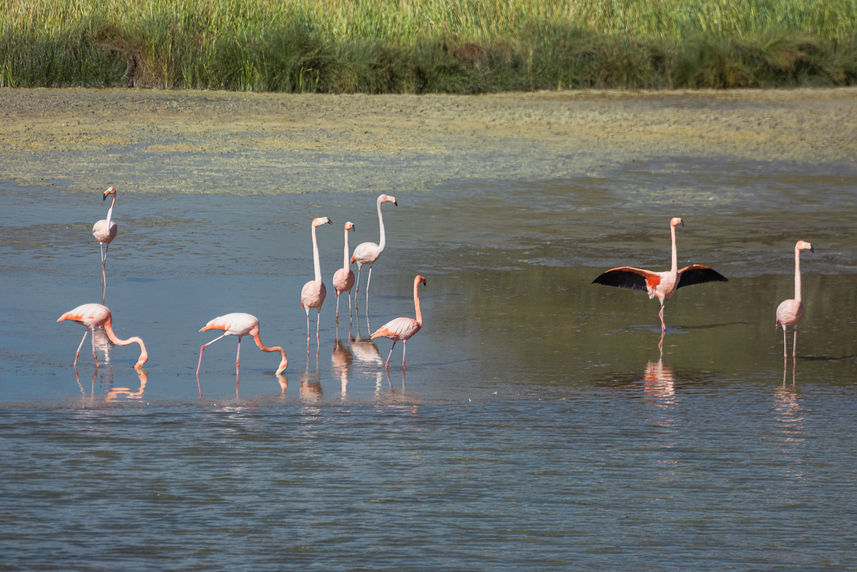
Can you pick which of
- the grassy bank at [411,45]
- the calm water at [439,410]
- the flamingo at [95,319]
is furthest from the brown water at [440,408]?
the grassy bank at [411,45]

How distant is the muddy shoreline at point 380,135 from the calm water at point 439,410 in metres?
2.64

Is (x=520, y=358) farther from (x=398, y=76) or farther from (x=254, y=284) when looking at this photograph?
(x=398, y=76)

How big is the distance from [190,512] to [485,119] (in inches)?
532

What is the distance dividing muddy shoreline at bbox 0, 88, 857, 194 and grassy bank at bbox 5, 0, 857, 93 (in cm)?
76

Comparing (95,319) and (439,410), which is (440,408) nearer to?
(439,410)

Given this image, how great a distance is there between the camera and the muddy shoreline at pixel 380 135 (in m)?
14.8

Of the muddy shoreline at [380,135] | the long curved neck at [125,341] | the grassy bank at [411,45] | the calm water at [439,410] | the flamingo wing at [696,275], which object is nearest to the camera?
the calm water at [439,410]

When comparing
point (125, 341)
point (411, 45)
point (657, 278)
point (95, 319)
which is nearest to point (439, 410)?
point (125, 341)

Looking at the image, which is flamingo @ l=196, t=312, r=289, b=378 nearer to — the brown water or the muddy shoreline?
the brown water

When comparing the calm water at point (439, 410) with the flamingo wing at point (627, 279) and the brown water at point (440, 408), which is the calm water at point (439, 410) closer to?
the brown water at point (440, 408)

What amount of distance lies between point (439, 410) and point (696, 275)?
298 cm

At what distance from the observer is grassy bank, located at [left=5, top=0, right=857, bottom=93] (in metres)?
21.0

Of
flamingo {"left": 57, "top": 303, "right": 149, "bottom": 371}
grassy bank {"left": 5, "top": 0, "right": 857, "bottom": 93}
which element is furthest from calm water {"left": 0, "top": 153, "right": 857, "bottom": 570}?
grassy bank {"left": 5, "top": 0, "right": 857, "bottom": 93}

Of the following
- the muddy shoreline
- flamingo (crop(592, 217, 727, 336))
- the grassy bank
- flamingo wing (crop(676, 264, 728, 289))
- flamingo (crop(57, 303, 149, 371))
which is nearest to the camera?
flamingo (crop(57, 303, 149, 371))
